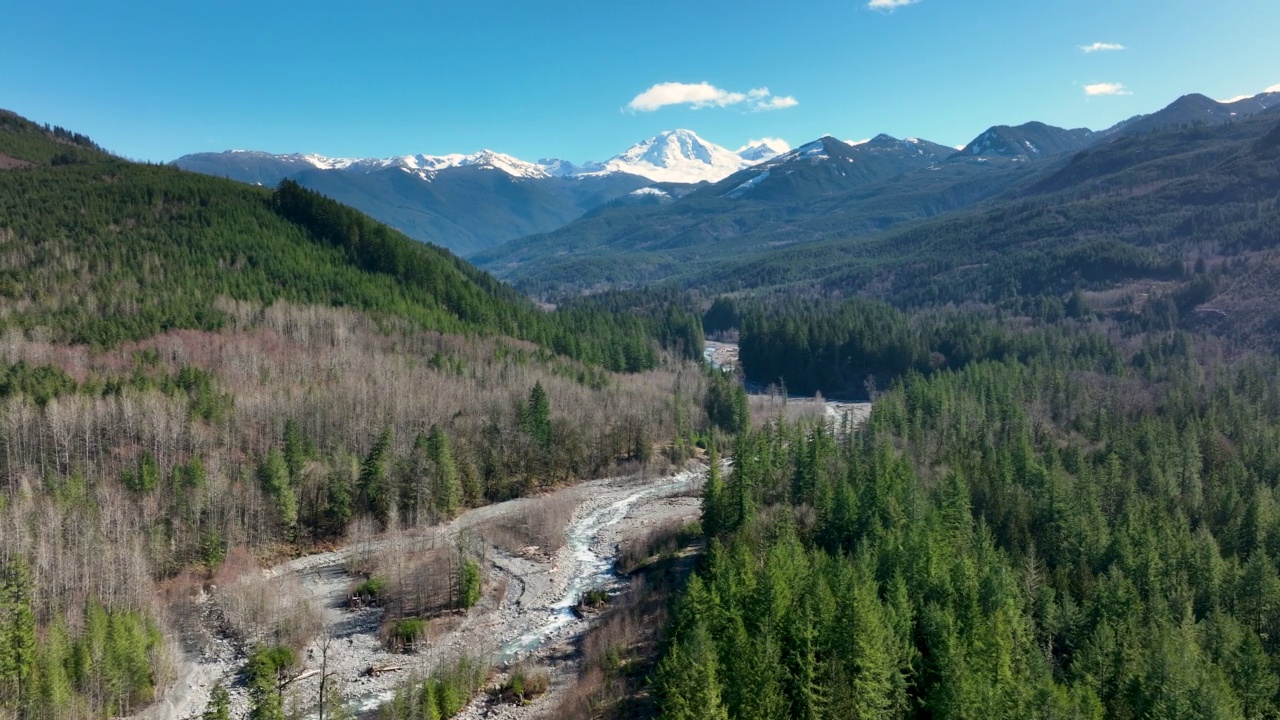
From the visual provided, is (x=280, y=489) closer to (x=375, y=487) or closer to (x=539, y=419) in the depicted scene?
(x=375, y=487)

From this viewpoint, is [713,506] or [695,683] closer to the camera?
[695,683]

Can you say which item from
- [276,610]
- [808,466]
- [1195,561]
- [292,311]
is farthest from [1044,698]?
[292,311]

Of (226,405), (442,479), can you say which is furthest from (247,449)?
(442,479)

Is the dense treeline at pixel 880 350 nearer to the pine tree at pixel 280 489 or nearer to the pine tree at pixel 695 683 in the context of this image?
the pine tree at pixel 280 489

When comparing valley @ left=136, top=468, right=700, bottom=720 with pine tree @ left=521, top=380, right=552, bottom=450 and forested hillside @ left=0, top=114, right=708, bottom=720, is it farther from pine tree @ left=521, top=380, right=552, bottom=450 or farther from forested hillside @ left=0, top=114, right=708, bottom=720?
pine tree @ left=521, top=380, right=552, bottom=450

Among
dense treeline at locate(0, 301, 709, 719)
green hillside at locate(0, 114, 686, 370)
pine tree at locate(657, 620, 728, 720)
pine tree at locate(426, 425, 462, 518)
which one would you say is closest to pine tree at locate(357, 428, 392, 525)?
dense treeline at locate(0, 301, 709, 719)

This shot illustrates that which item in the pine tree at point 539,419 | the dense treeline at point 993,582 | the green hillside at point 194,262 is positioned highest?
the green hillside at point 194,262

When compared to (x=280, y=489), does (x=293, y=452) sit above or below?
above

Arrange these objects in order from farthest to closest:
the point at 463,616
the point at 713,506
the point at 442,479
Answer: the point at 442,479, the point at 713,506, the point at 463,616

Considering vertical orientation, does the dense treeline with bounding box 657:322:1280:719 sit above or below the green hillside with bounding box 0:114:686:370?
below

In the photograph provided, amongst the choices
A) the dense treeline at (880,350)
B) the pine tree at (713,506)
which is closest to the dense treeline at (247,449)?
the pine tree at (713,506)
